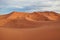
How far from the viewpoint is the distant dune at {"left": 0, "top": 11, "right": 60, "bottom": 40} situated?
251 centimetres

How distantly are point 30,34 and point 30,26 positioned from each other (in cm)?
15

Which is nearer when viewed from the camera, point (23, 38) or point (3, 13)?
point (23, 38)

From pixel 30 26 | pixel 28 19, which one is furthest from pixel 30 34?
pixel 28 19

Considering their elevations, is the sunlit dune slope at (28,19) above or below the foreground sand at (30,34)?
above

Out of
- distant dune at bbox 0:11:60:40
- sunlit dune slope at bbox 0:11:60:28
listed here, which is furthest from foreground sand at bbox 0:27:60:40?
sunlit dune slope at bbox 0:11:60:28

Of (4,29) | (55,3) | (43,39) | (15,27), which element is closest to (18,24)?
(15,27)

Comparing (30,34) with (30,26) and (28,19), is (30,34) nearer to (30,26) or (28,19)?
(30,26)

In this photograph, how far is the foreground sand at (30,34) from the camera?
8.21 feet

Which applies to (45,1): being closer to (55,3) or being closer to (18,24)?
(55,3)

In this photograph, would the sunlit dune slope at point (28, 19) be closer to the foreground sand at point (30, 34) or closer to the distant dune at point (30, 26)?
the distant dune at point (30, 26)

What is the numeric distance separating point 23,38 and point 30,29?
18cm

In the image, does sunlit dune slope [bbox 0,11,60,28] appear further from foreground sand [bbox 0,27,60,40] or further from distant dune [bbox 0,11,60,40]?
foreground sand [bbox 0,27,60,40]

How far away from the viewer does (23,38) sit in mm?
2510

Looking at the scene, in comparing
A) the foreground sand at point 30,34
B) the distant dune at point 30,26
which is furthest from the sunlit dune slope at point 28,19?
the foreground sand at point 30,34
